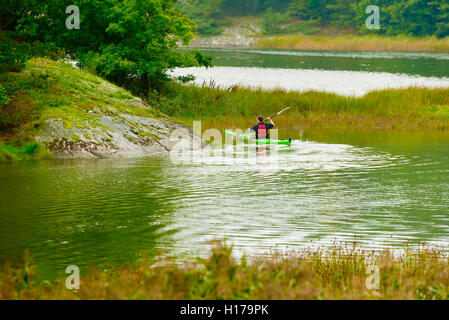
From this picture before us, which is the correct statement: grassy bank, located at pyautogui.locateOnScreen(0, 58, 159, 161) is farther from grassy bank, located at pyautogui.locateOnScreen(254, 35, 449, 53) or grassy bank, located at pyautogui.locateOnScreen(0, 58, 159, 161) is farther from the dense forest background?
grassy bank, located at pyautogui.locateOnScreen(254, 35, 449, 53)

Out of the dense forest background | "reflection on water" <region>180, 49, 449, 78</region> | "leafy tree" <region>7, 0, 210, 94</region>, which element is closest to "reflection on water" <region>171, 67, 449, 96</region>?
"reflection on water" <region>180, 49, 449, 78</region>

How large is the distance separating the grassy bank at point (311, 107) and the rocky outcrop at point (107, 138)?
539 cm

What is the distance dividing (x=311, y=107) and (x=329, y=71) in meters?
35.7

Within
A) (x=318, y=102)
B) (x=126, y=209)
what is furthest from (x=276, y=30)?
(x=126, y=209)

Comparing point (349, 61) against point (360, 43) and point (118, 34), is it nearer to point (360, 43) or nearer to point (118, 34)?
point (360, 43)

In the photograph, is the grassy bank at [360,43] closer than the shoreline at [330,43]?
Yes

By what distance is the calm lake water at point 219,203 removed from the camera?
12.2m

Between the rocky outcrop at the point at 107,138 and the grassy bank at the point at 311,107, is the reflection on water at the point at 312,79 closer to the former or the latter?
the grassy bank at the point at 311,107

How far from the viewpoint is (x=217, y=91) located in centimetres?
3575

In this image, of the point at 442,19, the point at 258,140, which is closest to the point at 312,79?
the point at 258,140

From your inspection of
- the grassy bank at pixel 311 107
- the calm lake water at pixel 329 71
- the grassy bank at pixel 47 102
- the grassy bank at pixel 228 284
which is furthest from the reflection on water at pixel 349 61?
the grassy bank at pixel 228 284

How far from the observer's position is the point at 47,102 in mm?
24219

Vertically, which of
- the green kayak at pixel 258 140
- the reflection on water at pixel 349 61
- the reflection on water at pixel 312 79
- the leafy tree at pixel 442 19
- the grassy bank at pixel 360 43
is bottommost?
the green kayak at pixel 258 140
